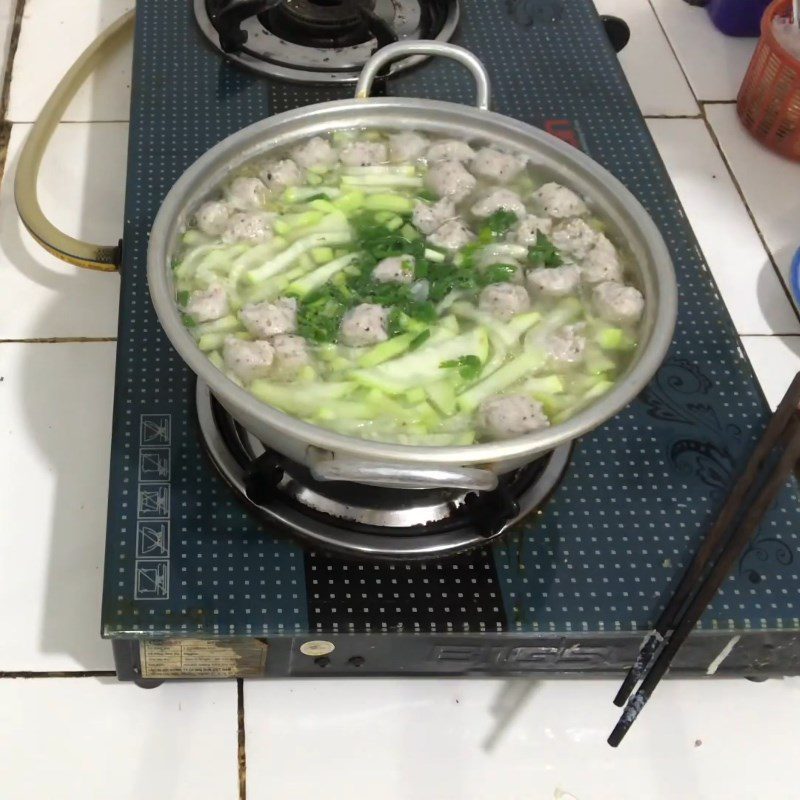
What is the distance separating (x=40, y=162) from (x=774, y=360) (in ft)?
3.88

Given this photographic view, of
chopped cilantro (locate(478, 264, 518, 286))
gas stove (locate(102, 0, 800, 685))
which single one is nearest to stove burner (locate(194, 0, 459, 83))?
gas stove (locate(102, 0, 800, 685))

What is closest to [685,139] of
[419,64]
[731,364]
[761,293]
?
[761,293]

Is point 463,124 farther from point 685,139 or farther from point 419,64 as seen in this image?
point 685,139

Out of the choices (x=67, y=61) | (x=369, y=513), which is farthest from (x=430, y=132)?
(x=67, y=61)

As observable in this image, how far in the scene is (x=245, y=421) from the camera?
33.2 inches

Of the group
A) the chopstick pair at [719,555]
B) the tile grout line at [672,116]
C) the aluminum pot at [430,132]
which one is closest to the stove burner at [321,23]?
the aluminum pot at [430,132]

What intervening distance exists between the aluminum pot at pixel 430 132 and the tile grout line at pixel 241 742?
1.03 feet

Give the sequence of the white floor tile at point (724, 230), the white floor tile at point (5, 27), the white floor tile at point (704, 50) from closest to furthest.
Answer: the white floor tile at point (724, 230) → the white floor tile at point (5, 27) → the white floor tile at point (704, 50)

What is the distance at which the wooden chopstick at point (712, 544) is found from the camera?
78 cm

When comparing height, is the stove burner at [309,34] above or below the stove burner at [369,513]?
above

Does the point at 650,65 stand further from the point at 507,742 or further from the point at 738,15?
the point at 507,742

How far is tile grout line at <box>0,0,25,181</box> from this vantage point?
4.91ft

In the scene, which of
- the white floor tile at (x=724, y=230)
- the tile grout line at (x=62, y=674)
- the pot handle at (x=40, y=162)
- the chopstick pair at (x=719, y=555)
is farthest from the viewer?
the white floor tile at (x=724, y=230)

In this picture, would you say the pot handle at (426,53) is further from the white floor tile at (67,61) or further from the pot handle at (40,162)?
the white floor tile at (67,61)
